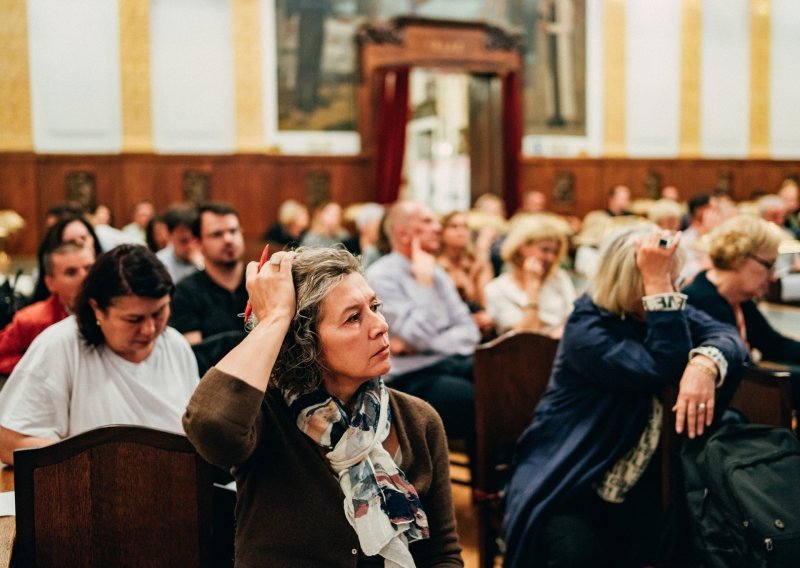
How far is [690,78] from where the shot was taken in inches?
501

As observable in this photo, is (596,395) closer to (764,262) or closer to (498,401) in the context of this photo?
(498,401)

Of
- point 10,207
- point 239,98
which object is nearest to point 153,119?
point 239,98

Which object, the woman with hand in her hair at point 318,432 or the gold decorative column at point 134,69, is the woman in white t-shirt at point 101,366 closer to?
the woman with hand in her hair at point 318,432

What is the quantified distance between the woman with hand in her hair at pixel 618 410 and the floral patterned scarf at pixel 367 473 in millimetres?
861

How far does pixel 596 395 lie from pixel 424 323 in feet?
5.66

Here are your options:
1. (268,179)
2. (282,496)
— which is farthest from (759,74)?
(282,496)

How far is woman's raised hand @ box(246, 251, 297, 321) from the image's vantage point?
1.70 metres

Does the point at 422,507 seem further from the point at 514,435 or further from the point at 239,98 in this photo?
the point at 239,98

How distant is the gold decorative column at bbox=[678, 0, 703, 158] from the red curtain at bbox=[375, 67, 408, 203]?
4.66 m

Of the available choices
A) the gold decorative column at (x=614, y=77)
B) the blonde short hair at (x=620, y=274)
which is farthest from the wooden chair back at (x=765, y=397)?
the gold decorative column at (x=614, y=77)

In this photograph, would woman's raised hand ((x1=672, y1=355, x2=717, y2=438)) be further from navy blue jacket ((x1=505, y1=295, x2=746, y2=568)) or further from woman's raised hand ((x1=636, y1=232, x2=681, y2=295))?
woman's raised hand ((x1=636, y1=232, x2=681, y2=295))

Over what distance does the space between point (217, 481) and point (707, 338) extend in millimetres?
1603

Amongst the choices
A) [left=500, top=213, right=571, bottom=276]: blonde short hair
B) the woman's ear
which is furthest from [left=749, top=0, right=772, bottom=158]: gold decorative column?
the woman's ear

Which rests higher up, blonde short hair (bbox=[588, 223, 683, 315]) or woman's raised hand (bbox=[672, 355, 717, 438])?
blonde short hair (bbox=[588, 223, 683, 315])
